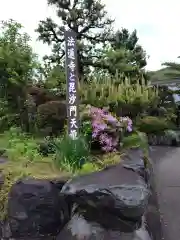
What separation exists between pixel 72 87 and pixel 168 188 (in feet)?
7.20

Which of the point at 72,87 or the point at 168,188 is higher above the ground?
the point at 72,87

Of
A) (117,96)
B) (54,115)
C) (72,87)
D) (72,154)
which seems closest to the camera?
(72,154)

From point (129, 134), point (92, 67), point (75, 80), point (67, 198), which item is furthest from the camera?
point (92, 67)

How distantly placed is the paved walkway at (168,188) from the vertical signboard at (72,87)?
1458 mm

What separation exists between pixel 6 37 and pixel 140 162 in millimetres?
7162

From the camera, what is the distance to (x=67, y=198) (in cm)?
332

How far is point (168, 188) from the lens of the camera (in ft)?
18.0

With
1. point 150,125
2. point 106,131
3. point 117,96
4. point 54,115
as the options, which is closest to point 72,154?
point 106,131

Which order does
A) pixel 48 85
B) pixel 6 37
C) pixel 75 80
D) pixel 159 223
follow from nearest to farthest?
pixel 159 223 → pixel 75 80 → pixel 48 85 → pixel 6 37

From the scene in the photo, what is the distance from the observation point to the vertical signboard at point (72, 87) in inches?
174

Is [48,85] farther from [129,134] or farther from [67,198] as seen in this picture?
[67,198]

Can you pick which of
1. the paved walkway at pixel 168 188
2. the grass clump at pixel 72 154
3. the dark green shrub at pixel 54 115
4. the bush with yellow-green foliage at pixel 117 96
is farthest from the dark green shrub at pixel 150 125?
the grass clump at pixel 72 154

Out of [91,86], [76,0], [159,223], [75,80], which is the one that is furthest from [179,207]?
[76,0]

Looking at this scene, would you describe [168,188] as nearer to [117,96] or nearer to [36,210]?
[36,210]
